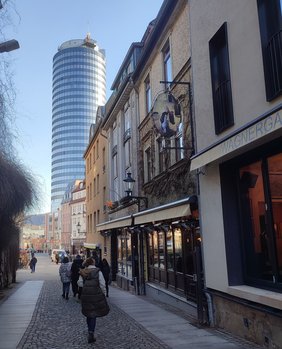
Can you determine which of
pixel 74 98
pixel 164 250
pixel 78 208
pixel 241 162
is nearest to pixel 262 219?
pixel 241 162

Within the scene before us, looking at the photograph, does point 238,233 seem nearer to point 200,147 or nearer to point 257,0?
Answer: point 200,147

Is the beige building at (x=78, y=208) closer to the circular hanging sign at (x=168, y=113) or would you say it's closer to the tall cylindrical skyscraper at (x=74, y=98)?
the tall cylindrical skyscraper at (x=74, y=98)

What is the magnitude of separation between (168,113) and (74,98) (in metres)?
140

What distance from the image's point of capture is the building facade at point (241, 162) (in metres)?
7.12

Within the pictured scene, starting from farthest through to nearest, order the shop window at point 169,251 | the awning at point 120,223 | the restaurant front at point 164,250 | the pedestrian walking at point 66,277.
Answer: the awning at point 120,223 → the pedestrian walking at point 66,277 → the shop window at point 169,251 → the restaurant front at point 164,250

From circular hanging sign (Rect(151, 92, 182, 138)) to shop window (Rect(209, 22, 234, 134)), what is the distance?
2387mm

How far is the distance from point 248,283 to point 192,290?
3377 millimetres

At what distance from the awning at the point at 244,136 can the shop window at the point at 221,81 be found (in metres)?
0.76

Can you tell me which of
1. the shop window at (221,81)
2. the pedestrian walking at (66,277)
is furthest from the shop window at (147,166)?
the shop window at (221,81)

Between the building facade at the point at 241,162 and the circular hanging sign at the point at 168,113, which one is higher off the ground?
the circular hanging sign at the point at 168,113

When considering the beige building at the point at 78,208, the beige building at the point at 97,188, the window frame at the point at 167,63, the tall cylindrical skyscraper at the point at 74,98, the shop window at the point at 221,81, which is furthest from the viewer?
the tall cylindrical skyscraper at the point at 74,98

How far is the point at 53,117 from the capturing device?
156 meters

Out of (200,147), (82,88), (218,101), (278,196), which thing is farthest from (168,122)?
(82,88)

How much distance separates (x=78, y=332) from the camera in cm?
955
